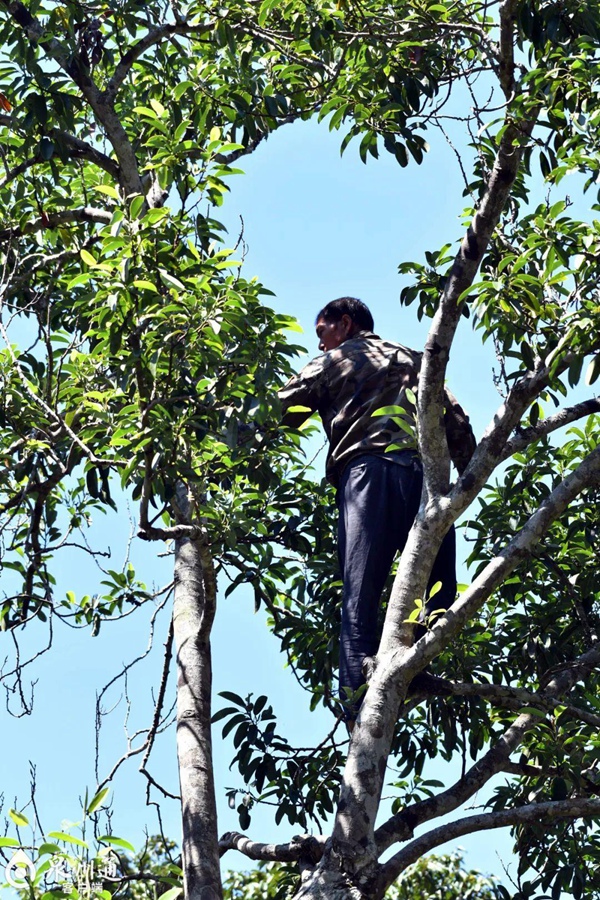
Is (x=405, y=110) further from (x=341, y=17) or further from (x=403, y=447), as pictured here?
(x=403, y=447)

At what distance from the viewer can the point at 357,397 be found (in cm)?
524

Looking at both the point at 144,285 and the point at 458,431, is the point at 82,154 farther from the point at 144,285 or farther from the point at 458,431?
the point at 458,431

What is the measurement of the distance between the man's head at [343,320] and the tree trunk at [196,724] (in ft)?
4.12

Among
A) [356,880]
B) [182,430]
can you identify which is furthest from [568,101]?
[356,880]

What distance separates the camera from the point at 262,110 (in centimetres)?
656

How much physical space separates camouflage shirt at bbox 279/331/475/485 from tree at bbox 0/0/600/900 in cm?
22

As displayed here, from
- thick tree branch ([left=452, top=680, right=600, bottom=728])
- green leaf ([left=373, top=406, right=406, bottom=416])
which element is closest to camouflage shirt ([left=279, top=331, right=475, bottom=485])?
green leaf ([left=373, top=406, right=406, bottom=416])

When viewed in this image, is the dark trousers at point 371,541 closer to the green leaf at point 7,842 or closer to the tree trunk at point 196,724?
the tree trunk at point 196,724

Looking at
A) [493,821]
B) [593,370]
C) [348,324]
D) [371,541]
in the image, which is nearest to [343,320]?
[348,324]

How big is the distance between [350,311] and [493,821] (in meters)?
2.46

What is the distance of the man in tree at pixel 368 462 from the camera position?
476cm

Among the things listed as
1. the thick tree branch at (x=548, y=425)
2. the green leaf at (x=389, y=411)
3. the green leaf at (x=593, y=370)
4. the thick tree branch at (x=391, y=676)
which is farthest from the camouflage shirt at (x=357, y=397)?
the green leaf at (x=593, y=370)

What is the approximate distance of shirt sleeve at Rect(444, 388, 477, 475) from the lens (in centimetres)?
534

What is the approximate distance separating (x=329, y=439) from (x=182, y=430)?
3.70 ft
